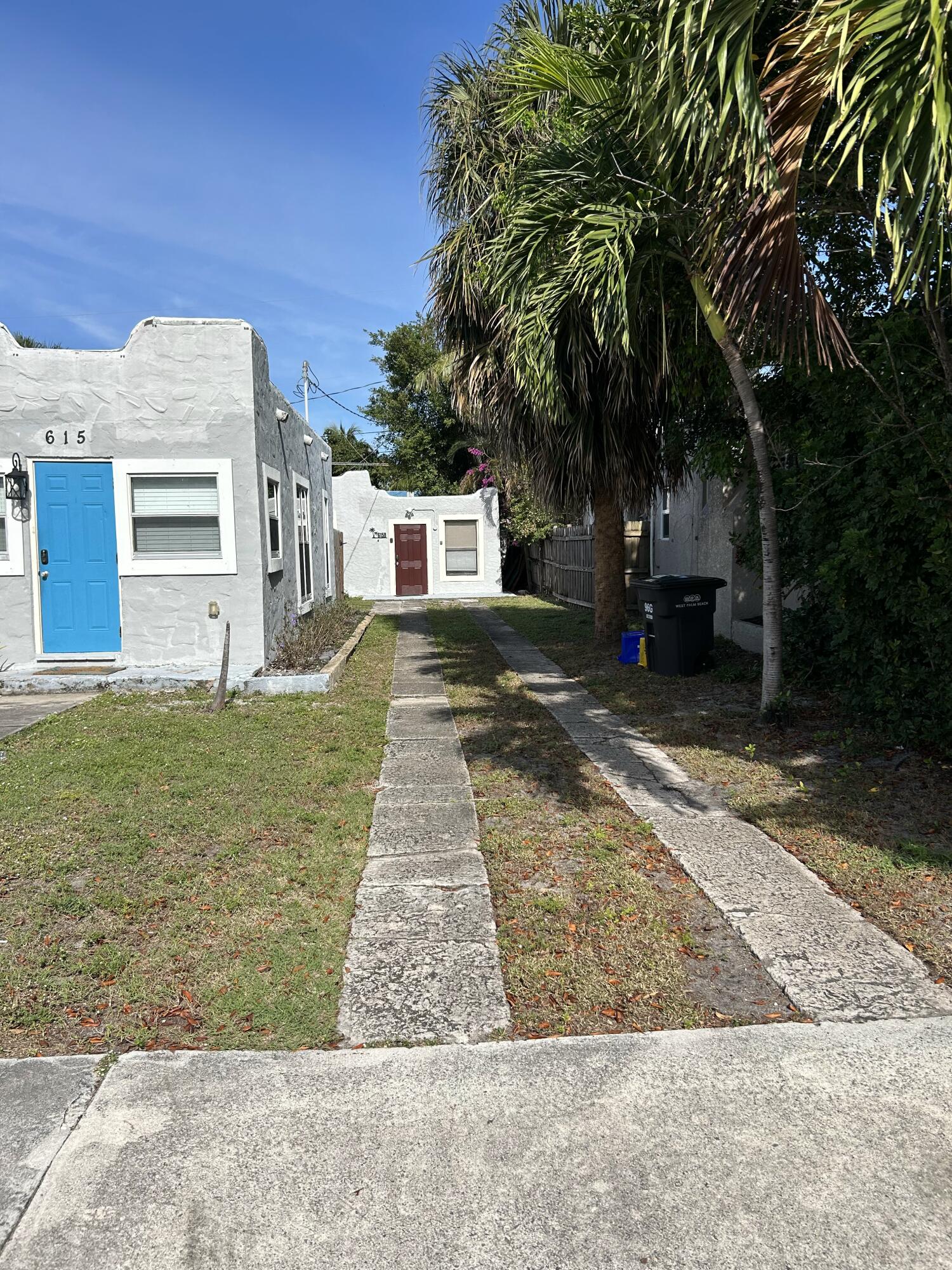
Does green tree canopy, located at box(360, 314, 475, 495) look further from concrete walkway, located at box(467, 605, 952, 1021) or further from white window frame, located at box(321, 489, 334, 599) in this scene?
concrete walkway, located at box(467, 605, 952, 1021)

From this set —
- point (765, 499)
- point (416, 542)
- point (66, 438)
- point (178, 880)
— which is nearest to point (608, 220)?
point (765, 499)

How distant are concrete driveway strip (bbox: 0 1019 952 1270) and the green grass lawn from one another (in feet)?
1.23

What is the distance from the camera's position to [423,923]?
154 inches

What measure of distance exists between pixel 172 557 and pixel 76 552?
3.34ft

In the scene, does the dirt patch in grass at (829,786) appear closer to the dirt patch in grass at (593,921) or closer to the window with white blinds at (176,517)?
the dirt patch in grass at (593,921)

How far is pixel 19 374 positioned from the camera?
380 inches

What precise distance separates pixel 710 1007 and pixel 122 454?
8688 millimetres

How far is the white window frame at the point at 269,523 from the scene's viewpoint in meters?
10.3

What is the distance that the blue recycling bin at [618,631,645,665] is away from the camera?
36.0 feet

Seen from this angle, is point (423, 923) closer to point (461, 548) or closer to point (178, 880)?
point (178, 880)

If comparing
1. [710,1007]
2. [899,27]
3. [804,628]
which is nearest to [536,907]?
[710,1007]

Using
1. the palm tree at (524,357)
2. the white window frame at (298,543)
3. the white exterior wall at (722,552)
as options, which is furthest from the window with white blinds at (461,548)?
the palm tree at (524,357)

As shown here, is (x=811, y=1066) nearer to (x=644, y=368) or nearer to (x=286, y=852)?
(x=286, y=852)

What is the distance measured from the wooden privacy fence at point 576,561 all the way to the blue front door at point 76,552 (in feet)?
23.4
